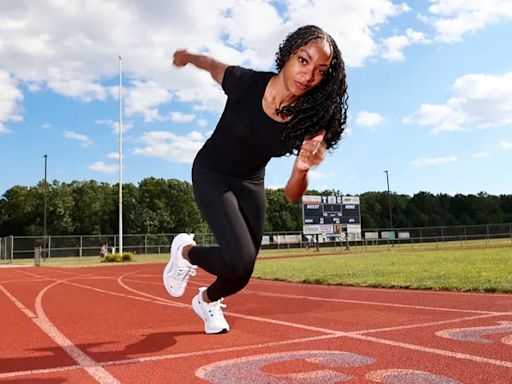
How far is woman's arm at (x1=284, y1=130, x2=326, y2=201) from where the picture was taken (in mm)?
2900

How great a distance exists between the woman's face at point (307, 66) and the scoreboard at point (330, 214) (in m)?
33.5

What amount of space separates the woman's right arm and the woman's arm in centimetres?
121

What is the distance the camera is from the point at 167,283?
4613 mm

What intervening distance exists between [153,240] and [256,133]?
4115 centimetres

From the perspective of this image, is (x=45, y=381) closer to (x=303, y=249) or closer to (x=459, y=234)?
(x=303, y=249)

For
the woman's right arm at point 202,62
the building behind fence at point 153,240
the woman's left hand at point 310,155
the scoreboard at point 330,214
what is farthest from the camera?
the building behind fence at point 153,240

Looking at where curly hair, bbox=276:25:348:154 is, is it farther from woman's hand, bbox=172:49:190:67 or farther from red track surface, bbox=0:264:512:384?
red track surface, bbox=0:264:512:384

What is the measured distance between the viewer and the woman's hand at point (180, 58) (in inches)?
164

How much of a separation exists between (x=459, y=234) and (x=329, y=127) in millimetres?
52768

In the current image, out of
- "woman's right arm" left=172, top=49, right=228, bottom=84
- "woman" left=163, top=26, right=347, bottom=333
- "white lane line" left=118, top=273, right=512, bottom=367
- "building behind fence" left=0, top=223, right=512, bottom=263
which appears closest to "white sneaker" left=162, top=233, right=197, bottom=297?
"woman" left=163, top=26, right=347, bottom=333

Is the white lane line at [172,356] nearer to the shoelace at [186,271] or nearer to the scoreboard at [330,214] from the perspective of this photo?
the shoelace at [186,271]

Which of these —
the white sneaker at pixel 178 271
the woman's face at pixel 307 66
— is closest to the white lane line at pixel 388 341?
the white sneaker at pixel 178 271

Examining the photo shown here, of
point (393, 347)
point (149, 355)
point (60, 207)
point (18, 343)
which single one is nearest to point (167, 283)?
point (149, 355)

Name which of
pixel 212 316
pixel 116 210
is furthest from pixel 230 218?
pixel 116 210
